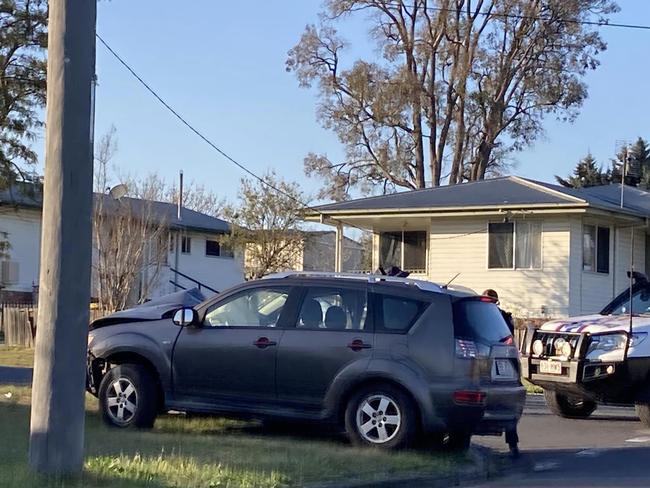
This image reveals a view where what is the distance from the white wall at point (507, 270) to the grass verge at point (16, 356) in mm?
11365

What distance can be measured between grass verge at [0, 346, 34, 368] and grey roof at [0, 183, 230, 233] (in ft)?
10.8

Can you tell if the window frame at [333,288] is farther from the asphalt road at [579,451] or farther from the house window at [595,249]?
the house window at [595,249]

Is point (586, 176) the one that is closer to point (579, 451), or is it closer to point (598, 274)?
point (598, 274)

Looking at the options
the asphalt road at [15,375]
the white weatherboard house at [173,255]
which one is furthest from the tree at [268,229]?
the asphalt road at [15,375]

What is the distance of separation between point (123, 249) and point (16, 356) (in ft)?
18.9

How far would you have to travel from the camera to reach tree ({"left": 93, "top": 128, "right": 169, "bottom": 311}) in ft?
96.8

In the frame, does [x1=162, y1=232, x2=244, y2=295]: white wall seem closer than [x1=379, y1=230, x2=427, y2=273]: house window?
No

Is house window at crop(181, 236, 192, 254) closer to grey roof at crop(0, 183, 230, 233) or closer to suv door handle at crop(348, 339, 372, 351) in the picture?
grey roof at crop(0, 183, 230, 233)

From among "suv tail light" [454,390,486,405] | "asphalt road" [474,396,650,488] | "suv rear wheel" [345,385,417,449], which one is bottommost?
"asphalt road" [474,396,650,488]

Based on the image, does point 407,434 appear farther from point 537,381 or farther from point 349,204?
point 349,204

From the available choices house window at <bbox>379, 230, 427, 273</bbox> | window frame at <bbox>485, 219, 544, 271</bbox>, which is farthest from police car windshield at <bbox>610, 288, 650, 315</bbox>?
house window at <bbox>379, 230, 427, 273</bbox>

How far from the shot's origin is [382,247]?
3312 centimetres

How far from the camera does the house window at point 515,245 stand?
2973 cm

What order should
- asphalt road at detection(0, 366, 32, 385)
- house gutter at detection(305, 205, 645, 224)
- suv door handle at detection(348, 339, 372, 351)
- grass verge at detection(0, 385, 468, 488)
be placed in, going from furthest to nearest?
house gutter at detection(305, 205, 645, 224)
asphalt road at detection(0, 366, 32, 385)
suv door handle at detection(348, 339, 372, 351)
grass verge at detection(0, 385, 468, 488)
